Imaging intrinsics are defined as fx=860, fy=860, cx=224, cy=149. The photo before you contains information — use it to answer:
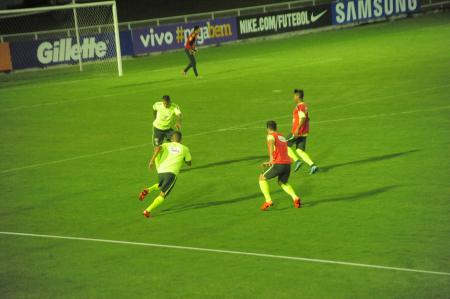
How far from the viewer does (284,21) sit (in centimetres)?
5491

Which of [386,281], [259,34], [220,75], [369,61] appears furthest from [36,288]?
[259,34]

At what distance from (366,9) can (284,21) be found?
715 cm

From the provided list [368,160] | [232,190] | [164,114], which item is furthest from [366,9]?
[232,190]

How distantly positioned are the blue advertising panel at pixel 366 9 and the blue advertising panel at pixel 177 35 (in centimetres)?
841

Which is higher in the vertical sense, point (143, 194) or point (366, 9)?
point (366, 9)

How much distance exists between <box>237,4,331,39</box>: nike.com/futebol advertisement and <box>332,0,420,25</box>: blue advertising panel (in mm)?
788

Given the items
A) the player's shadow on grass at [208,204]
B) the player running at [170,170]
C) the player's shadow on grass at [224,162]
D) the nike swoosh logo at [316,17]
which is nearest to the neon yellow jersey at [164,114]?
the player's shadow on grass at [224,162]

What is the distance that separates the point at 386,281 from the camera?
12.1m

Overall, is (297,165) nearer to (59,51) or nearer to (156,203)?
(156,203)

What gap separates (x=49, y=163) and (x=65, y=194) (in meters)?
3.71

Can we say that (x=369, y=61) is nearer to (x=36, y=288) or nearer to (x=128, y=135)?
(x=128, y=135)

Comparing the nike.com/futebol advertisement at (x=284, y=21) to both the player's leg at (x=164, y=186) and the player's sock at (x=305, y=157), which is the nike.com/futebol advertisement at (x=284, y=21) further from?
the player's leg at (x=164, y=186)

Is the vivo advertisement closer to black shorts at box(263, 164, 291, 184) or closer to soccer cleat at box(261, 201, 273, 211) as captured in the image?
soccer cleat at box(261, 201, 273, 211)

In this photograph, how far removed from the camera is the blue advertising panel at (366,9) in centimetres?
5747
